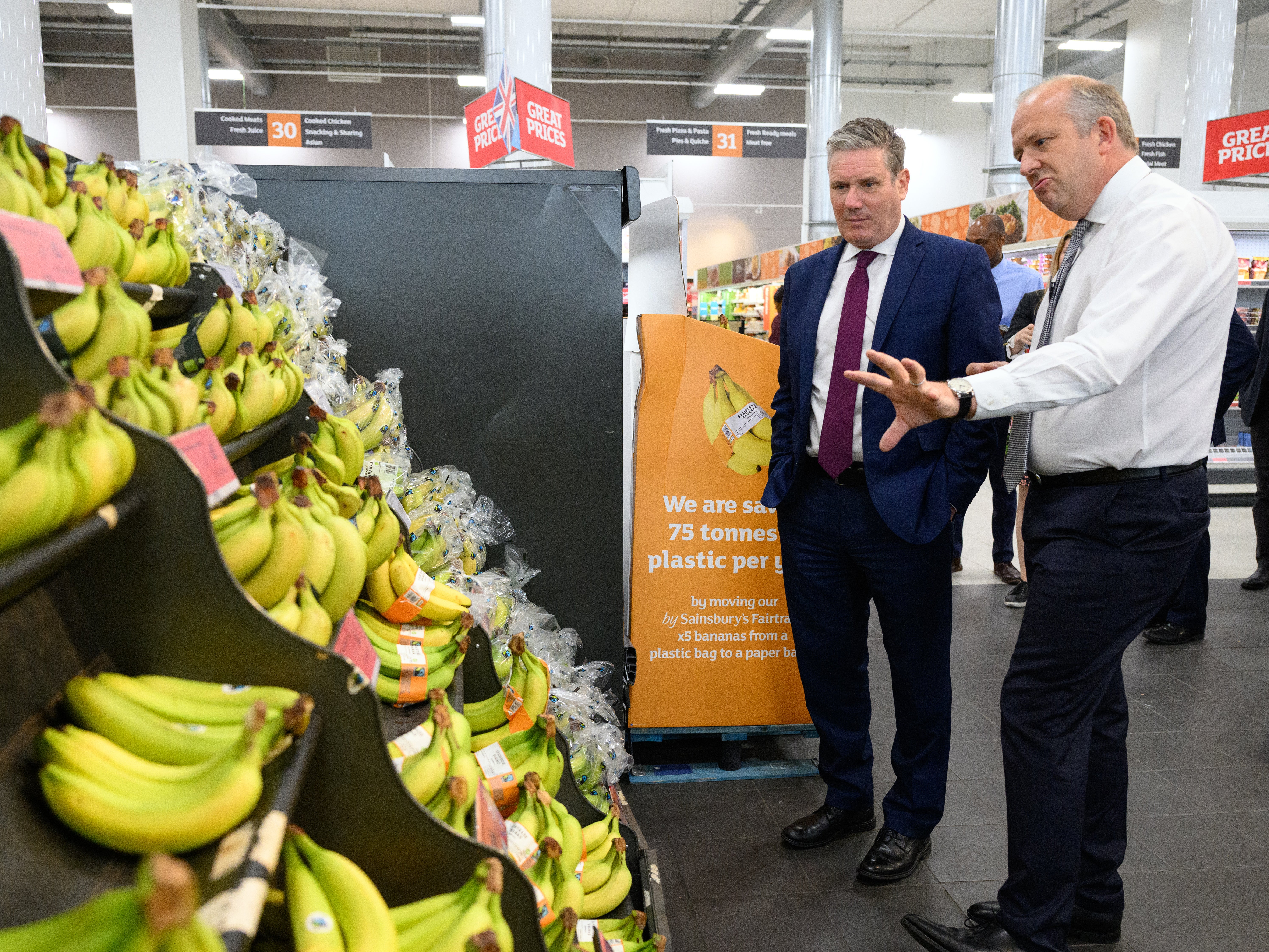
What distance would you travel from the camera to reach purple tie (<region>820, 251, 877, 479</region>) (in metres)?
2.41

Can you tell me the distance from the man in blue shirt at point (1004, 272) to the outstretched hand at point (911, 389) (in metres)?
3.04

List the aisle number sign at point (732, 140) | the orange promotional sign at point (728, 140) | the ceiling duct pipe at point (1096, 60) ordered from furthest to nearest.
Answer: the ceiling duct pipe at point (1096, 60) < the orange promotional sign at point (728, 140) < the aisle number sign at point (732, 140)

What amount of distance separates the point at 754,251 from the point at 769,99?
3.22 m

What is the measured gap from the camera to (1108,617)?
1.89 meters

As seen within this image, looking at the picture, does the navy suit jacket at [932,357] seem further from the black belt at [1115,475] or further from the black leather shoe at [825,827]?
the black leather shoe at [825,827]

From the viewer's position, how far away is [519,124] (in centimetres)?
612

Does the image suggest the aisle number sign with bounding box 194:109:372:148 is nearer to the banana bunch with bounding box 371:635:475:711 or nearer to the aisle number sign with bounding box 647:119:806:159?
the aisle number sign with bounding box 647:119:806:159

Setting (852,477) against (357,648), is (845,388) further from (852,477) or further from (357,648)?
(357,648)

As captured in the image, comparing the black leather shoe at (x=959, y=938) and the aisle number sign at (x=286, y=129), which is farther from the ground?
the aisle number sign at (x=286, y=129)

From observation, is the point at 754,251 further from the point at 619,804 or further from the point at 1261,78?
the point at 619,804

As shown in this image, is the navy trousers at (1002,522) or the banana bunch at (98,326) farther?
the navy trousers at (1002,522)

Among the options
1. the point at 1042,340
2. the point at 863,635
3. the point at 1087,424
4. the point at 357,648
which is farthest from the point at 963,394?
the point at 357,648

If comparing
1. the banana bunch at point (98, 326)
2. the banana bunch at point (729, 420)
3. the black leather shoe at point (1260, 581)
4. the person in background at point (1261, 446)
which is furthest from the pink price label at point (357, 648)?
the black leather shoe at point (1260, 581)

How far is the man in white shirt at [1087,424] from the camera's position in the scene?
5.83 ft
